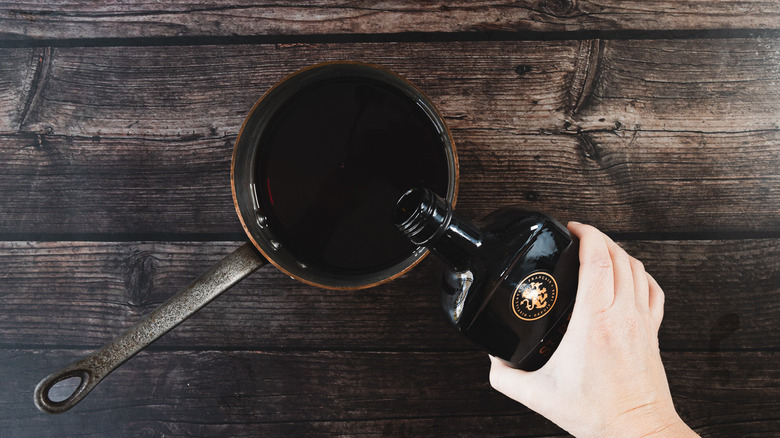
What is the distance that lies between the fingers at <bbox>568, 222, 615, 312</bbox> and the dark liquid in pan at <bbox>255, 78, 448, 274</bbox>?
21cm

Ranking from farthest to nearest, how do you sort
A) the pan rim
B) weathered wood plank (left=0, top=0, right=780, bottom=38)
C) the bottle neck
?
1. weathered wood plank (left=0, top=0, right=780, bottom=38)
2. the pan rim
3. the bottle neck

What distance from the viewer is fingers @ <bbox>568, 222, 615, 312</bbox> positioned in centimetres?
58

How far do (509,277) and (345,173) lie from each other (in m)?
0.28

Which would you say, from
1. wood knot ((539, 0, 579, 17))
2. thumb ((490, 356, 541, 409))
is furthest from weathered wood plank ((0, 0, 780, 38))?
thumb ((490, 356, 541, 409))

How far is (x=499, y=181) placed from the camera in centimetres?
78

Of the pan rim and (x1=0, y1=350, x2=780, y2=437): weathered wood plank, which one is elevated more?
the pan rim

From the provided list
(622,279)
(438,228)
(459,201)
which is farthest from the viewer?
(459,201)

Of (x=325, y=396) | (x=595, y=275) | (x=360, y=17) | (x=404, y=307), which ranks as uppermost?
(x=360, y=17)

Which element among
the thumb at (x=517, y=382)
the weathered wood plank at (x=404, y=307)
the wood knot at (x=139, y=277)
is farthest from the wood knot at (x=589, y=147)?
the wood knot at (x=139, y=277)

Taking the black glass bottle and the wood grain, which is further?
the wood grain

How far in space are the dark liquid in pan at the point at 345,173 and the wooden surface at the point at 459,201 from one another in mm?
112

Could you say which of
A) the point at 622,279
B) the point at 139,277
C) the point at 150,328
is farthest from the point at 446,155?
the point at 139,277

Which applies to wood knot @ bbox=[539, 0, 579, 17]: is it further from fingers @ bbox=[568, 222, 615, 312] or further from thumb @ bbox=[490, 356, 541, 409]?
thumb @ bbox=[490, 356, 541, 409]

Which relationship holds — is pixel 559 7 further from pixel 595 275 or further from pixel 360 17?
pixel 595 275
